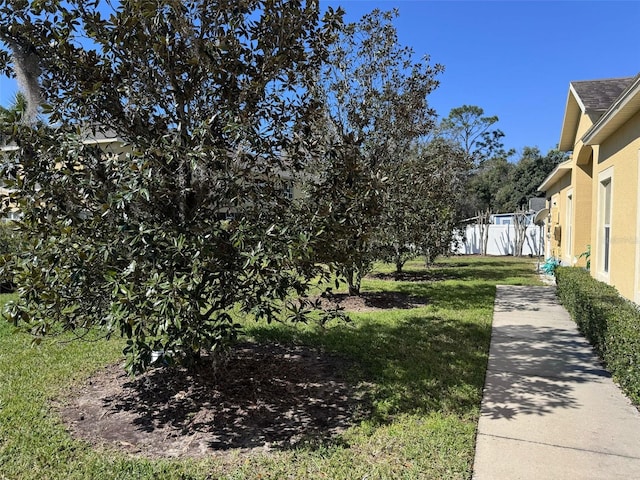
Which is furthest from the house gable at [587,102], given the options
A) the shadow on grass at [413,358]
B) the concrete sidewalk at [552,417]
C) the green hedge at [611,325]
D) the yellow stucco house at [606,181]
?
the shadow on grass at [413,358]

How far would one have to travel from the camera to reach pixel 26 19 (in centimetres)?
385

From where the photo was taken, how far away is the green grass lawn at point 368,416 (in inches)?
125

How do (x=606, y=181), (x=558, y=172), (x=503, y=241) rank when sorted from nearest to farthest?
(x=606, y=181), (x=558, y=172), (x=503, y=241)

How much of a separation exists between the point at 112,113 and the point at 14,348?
15.1 feet

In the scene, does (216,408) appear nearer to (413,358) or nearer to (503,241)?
(413,358)

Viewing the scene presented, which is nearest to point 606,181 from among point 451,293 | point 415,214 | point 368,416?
point 415,214

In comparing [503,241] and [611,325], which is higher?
[503,241]

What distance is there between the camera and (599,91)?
32.4 ft

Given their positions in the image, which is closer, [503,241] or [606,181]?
[606,181]

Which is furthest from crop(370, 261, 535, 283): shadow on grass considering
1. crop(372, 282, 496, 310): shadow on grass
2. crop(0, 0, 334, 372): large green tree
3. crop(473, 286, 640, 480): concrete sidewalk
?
crop(0, 0, 334, 372): large green tree

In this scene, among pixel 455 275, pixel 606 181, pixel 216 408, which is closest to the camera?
pixel 216 408

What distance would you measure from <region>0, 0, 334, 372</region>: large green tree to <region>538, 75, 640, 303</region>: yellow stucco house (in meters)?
4.67

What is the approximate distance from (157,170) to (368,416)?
293 cm

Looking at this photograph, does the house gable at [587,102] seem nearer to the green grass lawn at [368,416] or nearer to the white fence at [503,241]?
the green grass lawn at [368,416]
